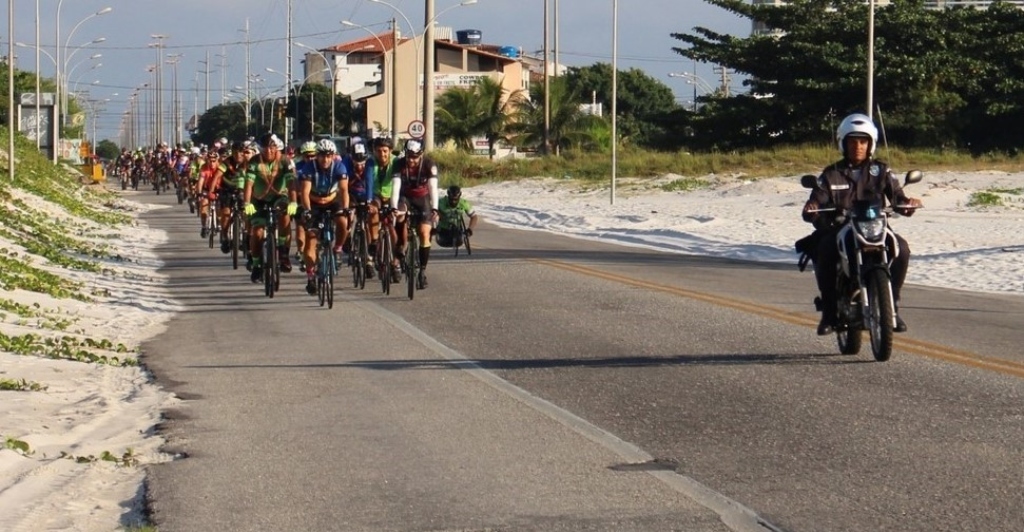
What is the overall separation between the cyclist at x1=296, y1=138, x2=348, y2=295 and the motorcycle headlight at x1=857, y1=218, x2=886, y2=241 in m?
7.91

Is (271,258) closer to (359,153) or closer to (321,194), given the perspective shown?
(321,194)

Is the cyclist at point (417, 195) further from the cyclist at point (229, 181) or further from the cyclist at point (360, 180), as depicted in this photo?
the cyclist at point (229, 181)

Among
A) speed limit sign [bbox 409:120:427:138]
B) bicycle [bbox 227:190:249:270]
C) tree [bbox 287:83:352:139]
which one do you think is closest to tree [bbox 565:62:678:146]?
tree [bbox 287:83:352:139]

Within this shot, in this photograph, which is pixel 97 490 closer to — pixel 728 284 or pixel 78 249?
pixel 728 284

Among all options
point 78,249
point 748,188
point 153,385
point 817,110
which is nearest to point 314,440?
point 153,385

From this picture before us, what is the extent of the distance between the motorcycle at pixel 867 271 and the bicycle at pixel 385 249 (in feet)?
26.0

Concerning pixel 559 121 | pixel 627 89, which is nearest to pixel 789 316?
pixel 559 121

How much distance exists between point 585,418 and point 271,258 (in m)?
10.0

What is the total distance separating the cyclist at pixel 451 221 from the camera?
2609 centimetres

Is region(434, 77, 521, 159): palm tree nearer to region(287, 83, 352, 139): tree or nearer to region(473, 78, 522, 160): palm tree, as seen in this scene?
region(473, 78, 522, 160): palm tree

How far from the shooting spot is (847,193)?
40.8 feet

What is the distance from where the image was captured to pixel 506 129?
89125mm

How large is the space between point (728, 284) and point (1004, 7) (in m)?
53.1

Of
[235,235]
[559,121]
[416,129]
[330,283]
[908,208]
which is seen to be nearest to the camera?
[908,208]
